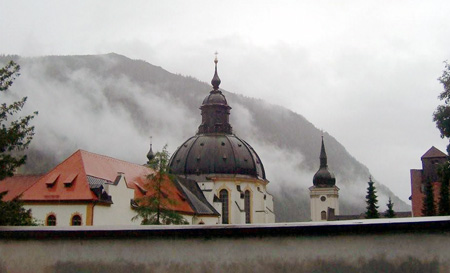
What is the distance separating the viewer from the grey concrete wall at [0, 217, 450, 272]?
9086 mm

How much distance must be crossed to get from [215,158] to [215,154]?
0.59 m

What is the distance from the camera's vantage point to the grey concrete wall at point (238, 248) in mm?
9086

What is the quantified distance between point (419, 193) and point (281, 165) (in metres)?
127

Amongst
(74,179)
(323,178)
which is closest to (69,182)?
(74,179)

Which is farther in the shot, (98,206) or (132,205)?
(132,205)

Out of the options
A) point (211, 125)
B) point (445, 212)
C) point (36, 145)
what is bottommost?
point (445, 212)

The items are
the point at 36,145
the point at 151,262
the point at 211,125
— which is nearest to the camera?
the point at 151,262

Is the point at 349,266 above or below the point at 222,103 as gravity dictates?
below

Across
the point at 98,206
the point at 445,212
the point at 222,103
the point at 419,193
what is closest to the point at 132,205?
the point at 98,206

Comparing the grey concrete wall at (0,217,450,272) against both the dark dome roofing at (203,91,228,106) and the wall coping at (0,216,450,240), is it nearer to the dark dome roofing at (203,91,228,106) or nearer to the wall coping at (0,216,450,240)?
the wall coping at (0,216,450,240)

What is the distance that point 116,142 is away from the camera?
617 ft

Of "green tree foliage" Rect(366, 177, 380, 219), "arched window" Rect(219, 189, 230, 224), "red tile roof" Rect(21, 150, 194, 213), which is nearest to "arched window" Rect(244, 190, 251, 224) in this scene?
"arched window" Rect(219, 189, 230, 224)

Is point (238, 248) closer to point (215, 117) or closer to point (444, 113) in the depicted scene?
point (444, 113)

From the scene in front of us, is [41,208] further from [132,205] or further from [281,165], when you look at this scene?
[281,165]
